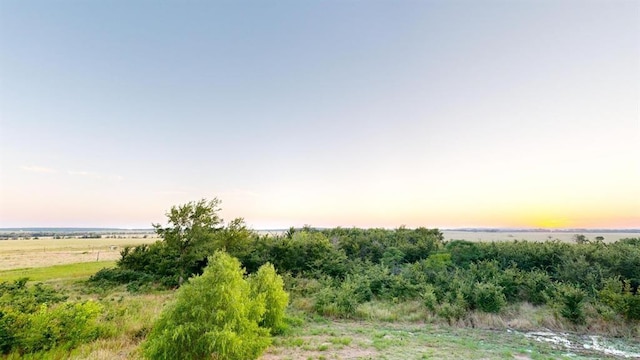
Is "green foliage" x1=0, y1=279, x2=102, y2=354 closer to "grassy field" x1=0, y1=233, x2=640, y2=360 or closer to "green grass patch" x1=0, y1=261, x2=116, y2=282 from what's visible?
"grassy field" x1=0, y1=233, x2=640, y2=360

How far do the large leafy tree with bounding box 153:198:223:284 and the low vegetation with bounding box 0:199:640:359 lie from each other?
0.24 feet

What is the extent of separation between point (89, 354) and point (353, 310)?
10701 millimetres

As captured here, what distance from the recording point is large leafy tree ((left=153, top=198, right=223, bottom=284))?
68.5 ft

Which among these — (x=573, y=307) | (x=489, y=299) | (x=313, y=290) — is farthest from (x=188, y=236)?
(x=573, y=307)

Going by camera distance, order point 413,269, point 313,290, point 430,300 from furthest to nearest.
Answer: point 413,269, point 313,290, point 430,300

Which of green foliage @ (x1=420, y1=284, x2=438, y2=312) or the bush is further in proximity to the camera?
green foliage @ (x1=420, y1=284, x2=438, y2=312)

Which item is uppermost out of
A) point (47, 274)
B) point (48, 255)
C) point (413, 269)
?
point (413, 269)

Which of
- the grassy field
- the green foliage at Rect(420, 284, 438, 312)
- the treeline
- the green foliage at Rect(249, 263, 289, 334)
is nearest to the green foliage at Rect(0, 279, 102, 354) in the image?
the grassy field

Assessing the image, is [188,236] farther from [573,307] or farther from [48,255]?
[48,255]

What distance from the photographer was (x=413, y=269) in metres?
19.6

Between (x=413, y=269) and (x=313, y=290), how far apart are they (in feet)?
22.3

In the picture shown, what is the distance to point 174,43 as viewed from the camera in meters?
21.0

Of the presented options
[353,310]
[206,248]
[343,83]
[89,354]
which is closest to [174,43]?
[343,83]

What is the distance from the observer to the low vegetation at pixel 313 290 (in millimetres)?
7105
